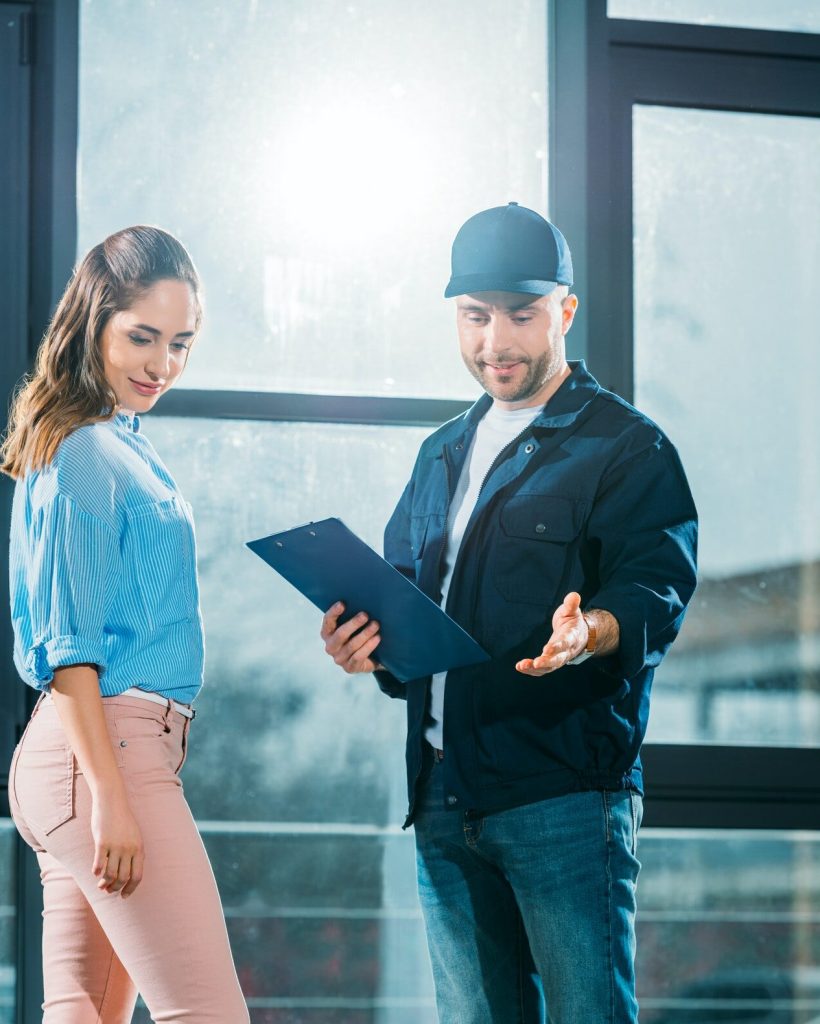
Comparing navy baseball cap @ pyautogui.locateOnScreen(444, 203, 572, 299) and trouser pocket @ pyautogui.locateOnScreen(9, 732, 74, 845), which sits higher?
navy baseball cap @ pyautogui.locateOnScreen(444, 203, 572, 299)

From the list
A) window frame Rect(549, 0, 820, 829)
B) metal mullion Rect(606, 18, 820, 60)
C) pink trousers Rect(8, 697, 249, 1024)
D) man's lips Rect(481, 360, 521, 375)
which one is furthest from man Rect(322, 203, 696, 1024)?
metal mullion Rect(606, 18, 820, 60)

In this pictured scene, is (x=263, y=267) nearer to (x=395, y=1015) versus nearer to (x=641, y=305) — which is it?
(x=641, y=305)

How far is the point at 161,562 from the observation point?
1.49 meters

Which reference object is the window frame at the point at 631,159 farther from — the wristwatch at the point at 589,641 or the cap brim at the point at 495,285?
the wristwatch at the point at 589,641

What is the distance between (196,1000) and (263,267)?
1.35 meters

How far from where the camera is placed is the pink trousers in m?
1.35

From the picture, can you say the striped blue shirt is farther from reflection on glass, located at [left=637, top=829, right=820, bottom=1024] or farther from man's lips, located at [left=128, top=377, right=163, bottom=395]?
reflection on glass, located at [left=637, top=829, right=820, bottom=1024]

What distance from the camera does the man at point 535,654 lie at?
1509 millimetres

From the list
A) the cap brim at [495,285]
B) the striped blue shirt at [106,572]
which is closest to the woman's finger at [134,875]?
the striped blue shirt at [106,572]

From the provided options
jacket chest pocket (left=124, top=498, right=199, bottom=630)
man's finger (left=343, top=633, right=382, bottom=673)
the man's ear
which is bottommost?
man's finger (left=343, top=633, right=382, bottom=673)

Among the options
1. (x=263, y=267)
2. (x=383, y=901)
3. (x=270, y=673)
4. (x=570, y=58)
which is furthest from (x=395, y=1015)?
(x=570, y=58)

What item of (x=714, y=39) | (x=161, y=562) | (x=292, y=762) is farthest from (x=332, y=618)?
(x=714, y=39)

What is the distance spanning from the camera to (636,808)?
1.58m

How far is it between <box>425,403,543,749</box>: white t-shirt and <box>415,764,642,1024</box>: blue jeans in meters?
0.09
